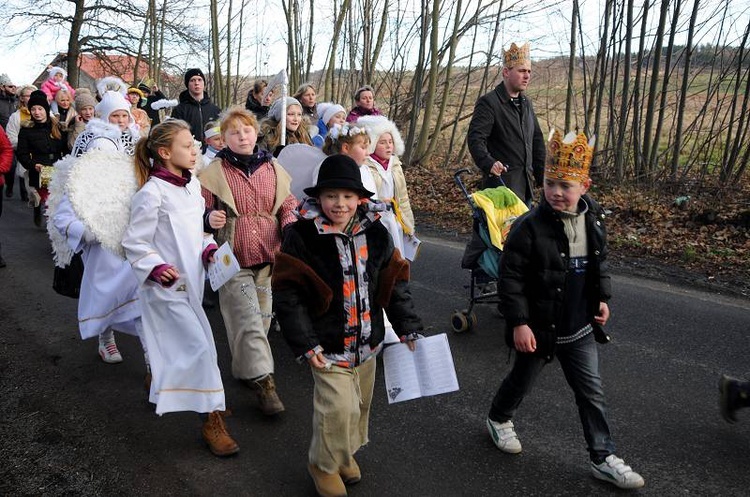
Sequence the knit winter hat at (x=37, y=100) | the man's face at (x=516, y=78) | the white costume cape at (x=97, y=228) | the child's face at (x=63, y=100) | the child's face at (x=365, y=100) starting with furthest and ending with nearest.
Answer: the child's face at (x=63, y=100)
the knit winter hat at (x=37, y=100)
the child's face at (x=365, y=100)
the man's face at (x=516, y=78)
the white costume cape at (x=97, y=228)

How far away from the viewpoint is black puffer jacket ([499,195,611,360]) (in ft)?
11.3

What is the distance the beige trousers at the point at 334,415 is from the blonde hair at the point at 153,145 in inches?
67.9

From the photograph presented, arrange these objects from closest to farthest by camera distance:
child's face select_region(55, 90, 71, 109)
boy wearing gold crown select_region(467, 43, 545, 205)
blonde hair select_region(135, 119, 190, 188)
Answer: blonde hair select_region(135, 119, 190, 188) < boy wearing gold crown select_region(467, 43, 545, 205) < child's face select_region(55, 90, 71, 109)

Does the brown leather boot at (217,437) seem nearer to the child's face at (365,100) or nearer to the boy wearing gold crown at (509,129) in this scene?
the boy wearing gold crown at (509,129)

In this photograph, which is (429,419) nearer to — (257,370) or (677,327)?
(257,370)

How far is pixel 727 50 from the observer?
1101cm

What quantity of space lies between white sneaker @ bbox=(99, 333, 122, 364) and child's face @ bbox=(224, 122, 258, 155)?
2006 mm

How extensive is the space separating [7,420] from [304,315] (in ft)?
7.95

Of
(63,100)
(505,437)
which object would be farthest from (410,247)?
(63,100)

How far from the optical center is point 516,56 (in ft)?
20.9

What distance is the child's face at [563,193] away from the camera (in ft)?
11.3

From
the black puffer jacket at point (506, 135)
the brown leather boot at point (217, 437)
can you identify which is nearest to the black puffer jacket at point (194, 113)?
the black puffer jacket at point (506, 135)

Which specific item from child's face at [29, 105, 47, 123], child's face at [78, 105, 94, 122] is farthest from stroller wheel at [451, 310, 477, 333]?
child's face at [29, 105, 47, 123]

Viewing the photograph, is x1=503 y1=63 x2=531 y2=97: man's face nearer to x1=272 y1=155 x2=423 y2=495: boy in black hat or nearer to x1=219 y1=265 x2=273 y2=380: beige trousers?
x1=219 y1=265 x2=273 y2=380: beige trousers
